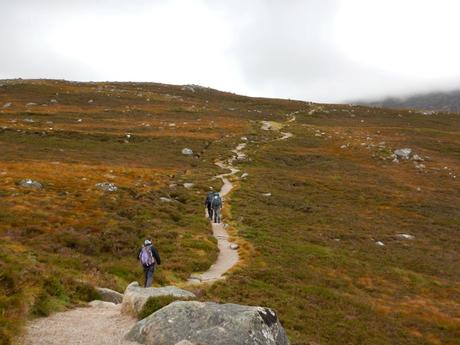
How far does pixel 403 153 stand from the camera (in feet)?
291

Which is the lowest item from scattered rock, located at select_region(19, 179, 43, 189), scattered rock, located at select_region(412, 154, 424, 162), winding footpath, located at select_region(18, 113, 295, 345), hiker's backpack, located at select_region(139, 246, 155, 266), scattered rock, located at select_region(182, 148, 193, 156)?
scattered rock, located at select_region(412, 154, 424, 162)

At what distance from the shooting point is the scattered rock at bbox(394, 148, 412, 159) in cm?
8776

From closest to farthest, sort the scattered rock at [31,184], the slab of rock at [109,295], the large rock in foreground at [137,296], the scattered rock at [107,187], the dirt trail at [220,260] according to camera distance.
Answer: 1. the large rock in foreground at [137,296]
2. the slab of rock at [109,295]
3. the dirt trail at [220,260]
4. the scattered rock at [31,184]
5. the scattered rock at [107,187]

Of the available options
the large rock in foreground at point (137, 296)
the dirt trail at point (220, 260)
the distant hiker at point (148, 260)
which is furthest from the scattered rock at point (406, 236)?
the large rock in foreground at point (137, 296)

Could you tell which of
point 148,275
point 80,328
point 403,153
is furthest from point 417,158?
point 80,328

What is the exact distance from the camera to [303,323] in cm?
2289

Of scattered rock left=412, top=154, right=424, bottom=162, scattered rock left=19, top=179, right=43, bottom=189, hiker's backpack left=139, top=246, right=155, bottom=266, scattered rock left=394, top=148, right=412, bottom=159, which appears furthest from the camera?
scattered rock left=394, top=148, right=412, bottom=159

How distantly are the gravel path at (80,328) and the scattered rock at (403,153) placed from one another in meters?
79.7

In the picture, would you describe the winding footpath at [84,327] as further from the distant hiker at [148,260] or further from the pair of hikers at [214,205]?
the pair of hikers at [214,205]

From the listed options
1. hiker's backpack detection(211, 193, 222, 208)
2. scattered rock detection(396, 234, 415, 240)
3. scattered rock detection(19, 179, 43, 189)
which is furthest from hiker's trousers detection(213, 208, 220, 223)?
scattered rock detection(396, 234, 415, 240)

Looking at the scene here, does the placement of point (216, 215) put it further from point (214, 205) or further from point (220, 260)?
point (220, 260)

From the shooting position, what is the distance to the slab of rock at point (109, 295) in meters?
19.8

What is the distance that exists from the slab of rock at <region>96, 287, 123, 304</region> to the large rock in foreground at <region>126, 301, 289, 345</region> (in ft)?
19.4

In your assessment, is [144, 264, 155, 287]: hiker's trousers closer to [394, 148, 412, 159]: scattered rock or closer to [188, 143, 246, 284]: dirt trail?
[188, 143, 246, 284]: dirt trail
